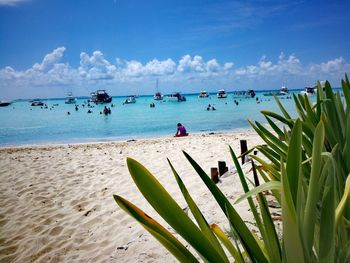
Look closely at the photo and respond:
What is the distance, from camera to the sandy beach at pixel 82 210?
3.71 m

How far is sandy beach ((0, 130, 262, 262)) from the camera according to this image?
12.2 ft

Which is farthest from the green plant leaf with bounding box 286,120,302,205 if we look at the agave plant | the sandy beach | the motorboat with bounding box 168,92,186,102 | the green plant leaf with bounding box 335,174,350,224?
the motorboat with bounding box 168,92,186,102

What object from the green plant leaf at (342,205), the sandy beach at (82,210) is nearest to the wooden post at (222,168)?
the sandy beach at (82,210)

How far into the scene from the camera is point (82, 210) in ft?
17.3

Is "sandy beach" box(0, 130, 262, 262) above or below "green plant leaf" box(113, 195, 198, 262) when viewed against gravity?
below

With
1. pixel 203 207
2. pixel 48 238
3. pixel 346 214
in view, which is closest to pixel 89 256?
pixel 48 238

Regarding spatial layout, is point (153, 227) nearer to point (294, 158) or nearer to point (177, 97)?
point (294, 158)

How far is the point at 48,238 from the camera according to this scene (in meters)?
4.29

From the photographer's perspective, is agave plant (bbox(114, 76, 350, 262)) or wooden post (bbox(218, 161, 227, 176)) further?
wooden post (bbox(218, 161, 227, 176))

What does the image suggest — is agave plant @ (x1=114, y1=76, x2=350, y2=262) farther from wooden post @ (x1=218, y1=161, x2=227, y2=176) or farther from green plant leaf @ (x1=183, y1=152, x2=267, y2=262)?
wooden post @ (x1=218, y1=161, x2=227, y2=176)

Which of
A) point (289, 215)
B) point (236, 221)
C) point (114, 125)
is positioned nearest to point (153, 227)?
point (236, 221)

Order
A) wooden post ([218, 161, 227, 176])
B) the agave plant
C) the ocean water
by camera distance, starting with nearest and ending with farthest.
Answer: the agave plant, wooden post ([218, 161, 227, 176]), the ocean water

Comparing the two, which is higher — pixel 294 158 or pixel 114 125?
pixel 294 158

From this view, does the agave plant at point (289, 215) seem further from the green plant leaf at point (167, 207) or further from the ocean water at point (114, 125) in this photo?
the ocean water at point (114, 125)
